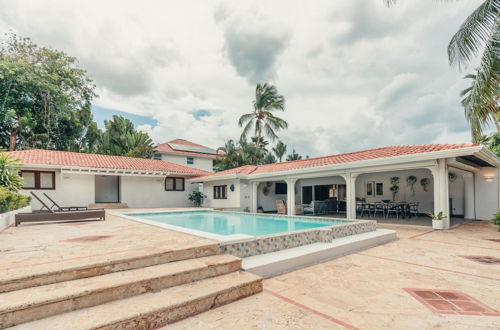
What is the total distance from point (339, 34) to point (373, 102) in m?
9.11

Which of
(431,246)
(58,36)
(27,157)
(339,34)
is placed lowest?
(431,246)

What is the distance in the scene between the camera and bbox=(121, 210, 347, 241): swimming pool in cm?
903

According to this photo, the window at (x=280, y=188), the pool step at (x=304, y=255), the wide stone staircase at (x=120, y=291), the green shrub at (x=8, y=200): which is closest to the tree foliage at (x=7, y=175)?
the green shrub at (x=8, y=200)

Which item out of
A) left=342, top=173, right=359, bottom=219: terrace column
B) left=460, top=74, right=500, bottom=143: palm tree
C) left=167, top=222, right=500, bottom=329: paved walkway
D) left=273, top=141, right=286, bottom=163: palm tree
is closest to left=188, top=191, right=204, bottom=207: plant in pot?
left=342, top=173, right=359, bottom=219: terrace column

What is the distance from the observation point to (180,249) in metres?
4.48

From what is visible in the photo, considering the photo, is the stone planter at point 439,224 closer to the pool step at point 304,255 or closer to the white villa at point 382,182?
the white villa at point 382,182

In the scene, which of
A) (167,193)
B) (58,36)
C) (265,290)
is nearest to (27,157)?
(167,193)

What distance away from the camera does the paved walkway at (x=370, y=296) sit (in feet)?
10.0

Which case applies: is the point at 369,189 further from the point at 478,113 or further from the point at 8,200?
the point at 8,200

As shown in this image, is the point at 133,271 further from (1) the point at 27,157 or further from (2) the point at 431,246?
(1) the point at 27,157

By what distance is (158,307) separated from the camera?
307 centimetres

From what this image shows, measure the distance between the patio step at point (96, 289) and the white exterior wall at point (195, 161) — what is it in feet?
88.2

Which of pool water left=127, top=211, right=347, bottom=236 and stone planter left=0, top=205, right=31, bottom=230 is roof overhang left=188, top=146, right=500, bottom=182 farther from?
stone planter left=0, top=205, right=31, bottom=230

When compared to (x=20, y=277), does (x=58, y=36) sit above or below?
above
